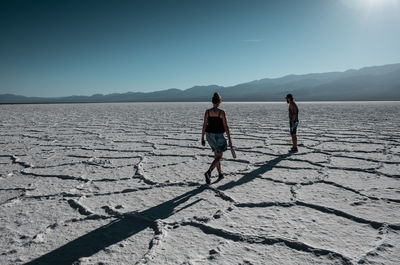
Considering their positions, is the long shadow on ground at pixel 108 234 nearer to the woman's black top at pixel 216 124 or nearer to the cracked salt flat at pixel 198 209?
the cracked salt flat at pixel 198 209

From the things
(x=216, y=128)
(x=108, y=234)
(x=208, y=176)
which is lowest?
(x=108, y=234)

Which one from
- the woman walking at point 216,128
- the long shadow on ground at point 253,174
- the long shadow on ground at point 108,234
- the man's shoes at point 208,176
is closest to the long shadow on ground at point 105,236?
the long shadow on ground at point 108,234

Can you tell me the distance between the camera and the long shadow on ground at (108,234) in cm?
146

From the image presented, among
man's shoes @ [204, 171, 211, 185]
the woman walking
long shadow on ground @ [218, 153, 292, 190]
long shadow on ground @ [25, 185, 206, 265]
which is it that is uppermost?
the woman walking

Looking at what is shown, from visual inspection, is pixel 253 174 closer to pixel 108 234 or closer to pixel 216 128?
pixel 216 128

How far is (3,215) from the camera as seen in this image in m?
1.97

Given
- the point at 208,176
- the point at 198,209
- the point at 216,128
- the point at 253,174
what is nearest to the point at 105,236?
the point at 198,209

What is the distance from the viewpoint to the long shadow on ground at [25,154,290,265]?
4.78 feet

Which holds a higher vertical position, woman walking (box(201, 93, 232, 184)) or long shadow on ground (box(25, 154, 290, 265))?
woman walking (box(201, 93, 232, 184))

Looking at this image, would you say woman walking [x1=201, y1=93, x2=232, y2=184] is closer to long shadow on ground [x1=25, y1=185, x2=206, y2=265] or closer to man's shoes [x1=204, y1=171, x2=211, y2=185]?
man's shoes [x1=204, y1=171, x2=211, y2=185]

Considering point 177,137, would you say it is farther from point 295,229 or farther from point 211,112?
point 295,229

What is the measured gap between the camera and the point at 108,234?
5.57 ft

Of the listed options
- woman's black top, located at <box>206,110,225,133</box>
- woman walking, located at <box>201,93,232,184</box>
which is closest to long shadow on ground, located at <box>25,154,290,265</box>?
woman walking, located at <box>201,93,232,184</box>

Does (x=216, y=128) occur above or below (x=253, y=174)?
above
